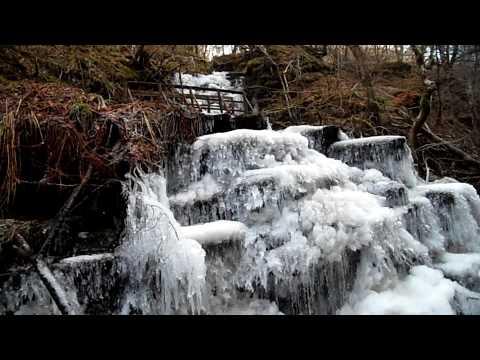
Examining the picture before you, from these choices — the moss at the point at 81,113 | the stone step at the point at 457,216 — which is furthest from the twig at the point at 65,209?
the stone step at the point at 457,216

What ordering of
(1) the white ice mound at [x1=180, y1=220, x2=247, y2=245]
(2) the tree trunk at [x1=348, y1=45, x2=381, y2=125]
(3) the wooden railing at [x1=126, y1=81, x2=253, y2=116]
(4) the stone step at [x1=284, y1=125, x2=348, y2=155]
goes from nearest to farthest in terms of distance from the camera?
(1) the white ice mound at [x1=180, y1=220, x2=247, y2=245]
(4) the stone step at [x1=284, y1=125, x2=348, y2=155]
(3) the wooden railing at [x1=126, y1=81, x2=253, y2=116]
(2) the tree trunk at [x1=348, y1=45, x2=381, y2=125]

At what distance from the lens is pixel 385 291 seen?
3.11m

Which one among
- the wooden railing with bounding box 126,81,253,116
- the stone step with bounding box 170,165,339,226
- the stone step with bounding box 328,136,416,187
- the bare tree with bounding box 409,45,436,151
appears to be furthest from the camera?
the wooden railing with bounding box 126,81,253,116

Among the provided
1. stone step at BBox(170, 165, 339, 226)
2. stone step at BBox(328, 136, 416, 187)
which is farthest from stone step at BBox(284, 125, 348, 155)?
stone step at BBox(170, 165, 339, 226)

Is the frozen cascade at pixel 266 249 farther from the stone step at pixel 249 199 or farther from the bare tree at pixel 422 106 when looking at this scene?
the bare tree at pixel 422 106

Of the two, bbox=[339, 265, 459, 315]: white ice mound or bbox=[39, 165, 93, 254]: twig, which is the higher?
bbox=[39, 165, 93, 254]: twig

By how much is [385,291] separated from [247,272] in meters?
1.29

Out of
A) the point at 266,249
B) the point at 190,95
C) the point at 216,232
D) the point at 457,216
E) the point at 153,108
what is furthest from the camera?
the point at 190,95

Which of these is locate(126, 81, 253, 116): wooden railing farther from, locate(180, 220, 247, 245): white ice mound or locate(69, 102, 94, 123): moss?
locate(180, 220, 247, 245): white ice mound

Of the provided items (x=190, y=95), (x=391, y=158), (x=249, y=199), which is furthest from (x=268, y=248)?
(x=190, y=95)

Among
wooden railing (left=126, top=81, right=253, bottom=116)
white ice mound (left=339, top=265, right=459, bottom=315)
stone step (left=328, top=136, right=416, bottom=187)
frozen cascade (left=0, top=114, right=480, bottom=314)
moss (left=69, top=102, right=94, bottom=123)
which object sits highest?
wooden railing (left=126, top=81, right=253, bottom=116)

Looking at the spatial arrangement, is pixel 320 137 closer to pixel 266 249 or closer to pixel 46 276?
pixel 266 249
